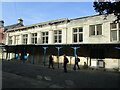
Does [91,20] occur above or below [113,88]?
above

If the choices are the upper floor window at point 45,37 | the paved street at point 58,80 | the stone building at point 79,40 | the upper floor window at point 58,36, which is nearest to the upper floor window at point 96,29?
the stone building at point 79,40

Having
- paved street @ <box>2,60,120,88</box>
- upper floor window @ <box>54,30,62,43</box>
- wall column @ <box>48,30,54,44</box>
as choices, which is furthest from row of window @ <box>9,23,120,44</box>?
paved street @ <box>2,60,120,88</box>

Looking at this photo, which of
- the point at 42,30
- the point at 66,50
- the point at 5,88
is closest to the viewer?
the point at 5,88

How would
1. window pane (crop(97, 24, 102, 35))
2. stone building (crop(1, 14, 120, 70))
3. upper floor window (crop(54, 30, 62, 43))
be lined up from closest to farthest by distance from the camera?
stone building (crop(1, 14, 120, 70))
window pane (crop(97, 24, 102, 35))
upper floor window (crop(54, 30, 62, 43))

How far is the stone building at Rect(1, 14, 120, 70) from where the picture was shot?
52.4 feet

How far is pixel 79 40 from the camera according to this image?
19406 millimetres

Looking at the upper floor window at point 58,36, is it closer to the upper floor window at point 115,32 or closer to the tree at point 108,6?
the upper floor window at point 115,32

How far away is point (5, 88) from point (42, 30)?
16.8 metres

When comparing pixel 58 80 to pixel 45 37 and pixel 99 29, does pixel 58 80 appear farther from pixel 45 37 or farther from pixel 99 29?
pixel 45 37

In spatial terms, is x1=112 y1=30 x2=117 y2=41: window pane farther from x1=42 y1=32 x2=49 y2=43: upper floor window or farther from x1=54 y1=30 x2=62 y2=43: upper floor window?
x1=42 y1=32 x2=49 y2=43: upper floor window

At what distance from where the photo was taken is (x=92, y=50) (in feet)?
56.6

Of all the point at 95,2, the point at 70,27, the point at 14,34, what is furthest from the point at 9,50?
the point at 95,2

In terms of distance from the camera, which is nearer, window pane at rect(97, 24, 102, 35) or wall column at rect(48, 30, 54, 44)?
window pane at rect(97, 24, 102, 35)

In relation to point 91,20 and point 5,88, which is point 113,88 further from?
point 91,20
